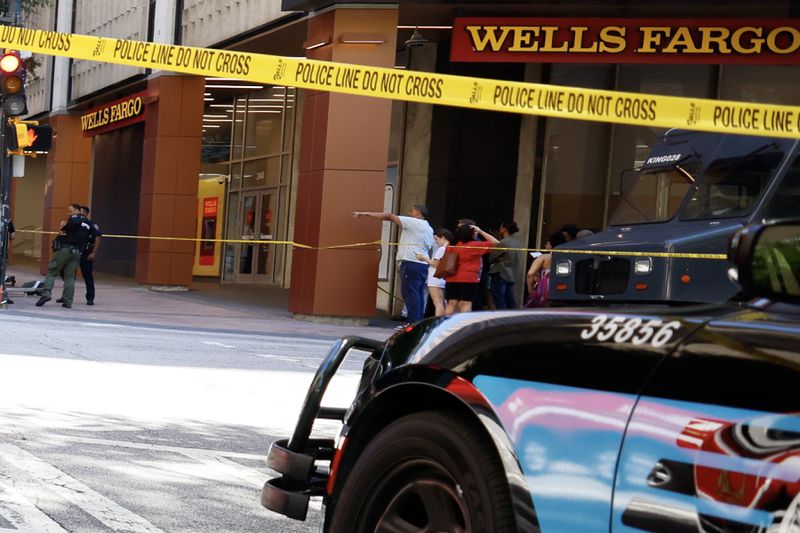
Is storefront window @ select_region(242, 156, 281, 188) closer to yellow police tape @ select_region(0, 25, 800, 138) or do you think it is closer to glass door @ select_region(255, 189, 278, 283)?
glass door @ select_region(255, 189, 278, 283)

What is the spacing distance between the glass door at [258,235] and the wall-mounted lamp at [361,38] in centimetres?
1306

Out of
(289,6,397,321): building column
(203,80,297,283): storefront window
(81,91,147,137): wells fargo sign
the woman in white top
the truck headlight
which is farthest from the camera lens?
(203,80,297,283): storefront window

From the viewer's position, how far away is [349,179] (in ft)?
70.8

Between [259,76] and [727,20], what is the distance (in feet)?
44.7

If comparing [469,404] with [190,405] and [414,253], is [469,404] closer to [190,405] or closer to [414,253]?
[190,405]

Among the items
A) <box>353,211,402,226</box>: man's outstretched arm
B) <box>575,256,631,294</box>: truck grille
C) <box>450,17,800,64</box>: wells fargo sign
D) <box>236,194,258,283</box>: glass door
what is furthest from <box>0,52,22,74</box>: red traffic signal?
<box>236,194,258,283</box>: glass door

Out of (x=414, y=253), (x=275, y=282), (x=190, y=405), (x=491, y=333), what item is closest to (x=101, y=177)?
(x=275, y=282)

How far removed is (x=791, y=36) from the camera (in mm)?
20281

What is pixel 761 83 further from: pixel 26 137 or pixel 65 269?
pixel 26 137

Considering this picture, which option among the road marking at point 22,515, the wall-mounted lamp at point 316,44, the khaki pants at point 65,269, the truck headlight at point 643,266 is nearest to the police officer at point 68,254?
the khaki pants at point 65,269

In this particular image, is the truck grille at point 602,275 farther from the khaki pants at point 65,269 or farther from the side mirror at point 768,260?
the side mirror at point 768,260

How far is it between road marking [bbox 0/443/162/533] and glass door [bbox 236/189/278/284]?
27053mm

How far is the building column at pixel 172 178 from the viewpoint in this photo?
100 ft

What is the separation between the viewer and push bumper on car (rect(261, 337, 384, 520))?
4238 mm
